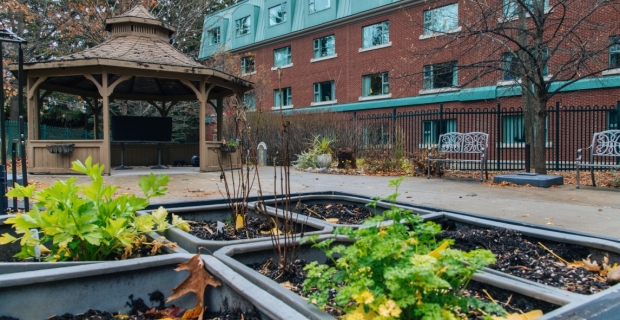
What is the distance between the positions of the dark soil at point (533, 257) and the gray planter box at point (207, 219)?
3.12ft

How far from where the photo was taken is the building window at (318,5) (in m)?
26.2

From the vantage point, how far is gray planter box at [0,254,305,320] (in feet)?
5.50

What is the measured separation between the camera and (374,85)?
79.4ft

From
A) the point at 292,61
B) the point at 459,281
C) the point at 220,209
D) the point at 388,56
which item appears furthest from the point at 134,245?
the point at 292,61

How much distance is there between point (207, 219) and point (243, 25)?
30040 mm

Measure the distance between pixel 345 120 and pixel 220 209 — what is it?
1232 centimetres

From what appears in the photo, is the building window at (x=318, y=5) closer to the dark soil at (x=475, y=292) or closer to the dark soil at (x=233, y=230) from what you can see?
the dark soil at (x=233, y=230)

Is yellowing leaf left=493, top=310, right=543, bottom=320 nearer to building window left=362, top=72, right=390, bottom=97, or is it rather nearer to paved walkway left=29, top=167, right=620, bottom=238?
paved walkway left=29, top=167, right=620, bottom=238

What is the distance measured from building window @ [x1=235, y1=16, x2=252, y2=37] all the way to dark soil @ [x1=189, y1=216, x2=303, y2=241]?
29636 mm

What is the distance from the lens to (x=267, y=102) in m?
29.5

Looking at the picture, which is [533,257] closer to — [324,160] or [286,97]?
[324,160]

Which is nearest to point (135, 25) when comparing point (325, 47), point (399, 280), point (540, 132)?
point (540, 132)

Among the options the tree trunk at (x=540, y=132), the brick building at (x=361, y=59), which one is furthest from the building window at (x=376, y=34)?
the tree trunk at (x=540, y=132)

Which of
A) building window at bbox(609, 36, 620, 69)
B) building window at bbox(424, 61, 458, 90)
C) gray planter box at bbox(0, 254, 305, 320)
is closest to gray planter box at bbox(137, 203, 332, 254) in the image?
gray planter box at bbox(0, 254, 305, 320)
